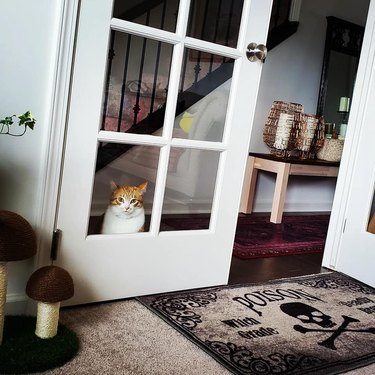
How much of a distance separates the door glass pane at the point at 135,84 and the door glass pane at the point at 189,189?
0.56 ft

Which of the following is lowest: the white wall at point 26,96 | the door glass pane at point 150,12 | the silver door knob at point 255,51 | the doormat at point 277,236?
the doormat at point 277,236

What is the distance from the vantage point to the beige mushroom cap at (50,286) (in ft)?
4.81

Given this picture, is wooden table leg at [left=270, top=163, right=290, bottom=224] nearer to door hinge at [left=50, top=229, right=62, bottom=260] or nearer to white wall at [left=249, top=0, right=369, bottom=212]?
white wall at [left=249, top=0, right=369, bottom=212]

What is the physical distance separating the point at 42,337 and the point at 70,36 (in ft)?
3.07

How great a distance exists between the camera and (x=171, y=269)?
78.9 inches

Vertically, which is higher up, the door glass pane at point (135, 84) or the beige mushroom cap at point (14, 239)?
the door glass pane at point (135, 84)

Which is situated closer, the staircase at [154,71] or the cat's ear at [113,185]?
the staircase at [154,71]

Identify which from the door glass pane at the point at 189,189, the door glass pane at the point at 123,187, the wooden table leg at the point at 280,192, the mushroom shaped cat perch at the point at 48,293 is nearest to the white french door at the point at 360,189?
the door glass pane at the point at 189,189

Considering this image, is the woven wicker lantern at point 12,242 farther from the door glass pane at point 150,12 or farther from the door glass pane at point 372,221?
the door glass pane at point 372,221

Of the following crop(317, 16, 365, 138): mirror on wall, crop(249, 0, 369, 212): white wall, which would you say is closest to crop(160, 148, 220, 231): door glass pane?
crop(249, 0, 369, 212): white wall

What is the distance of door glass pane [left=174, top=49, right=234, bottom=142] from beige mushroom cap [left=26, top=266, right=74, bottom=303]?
0.71 m

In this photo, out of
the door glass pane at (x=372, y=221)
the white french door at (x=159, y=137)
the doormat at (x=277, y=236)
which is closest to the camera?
the white french door at (x=159, y=137)

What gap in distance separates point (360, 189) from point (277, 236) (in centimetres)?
91

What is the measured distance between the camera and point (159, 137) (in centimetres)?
187
